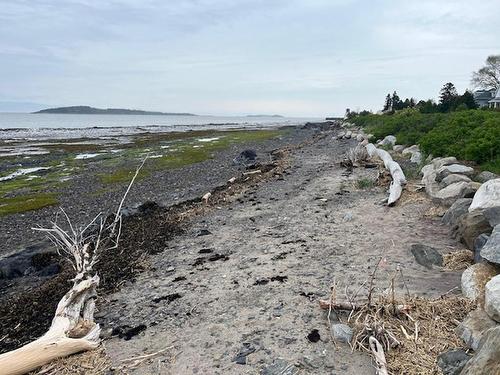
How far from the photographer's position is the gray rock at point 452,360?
15.4 ft

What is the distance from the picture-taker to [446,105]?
133ft

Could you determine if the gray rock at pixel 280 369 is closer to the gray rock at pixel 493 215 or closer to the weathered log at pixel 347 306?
the weathered log at pixel 347 306

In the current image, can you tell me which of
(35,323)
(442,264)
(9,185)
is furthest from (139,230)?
(9,185)

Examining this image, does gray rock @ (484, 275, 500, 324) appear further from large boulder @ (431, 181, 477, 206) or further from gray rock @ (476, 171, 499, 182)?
gray rock @ (476, 171, 499, 182)

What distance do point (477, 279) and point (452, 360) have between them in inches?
80.5

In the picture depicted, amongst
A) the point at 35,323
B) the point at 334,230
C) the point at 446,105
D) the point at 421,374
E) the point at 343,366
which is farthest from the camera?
the point at 446,105

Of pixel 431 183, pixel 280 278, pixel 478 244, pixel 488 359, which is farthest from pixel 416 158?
pixel 488 359

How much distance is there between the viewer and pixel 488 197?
863cm

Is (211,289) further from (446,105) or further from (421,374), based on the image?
(446,105)

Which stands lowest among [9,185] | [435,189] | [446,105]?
[9,185]

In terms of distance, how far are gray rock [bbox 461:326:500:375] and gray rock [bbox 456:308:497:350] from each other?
3.00 ft

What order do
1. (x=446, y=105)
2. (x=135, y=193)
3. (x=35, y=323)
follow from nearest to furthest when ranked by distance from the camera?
(x=35, y=323) → (x=135, y=193) → (x=446, y=105)

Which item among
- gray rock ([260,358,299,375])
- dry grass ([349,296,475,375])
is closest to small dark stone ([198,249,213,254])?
dry grass ([349,296,475,375])

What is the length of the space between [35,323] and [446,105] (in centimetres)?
4128
